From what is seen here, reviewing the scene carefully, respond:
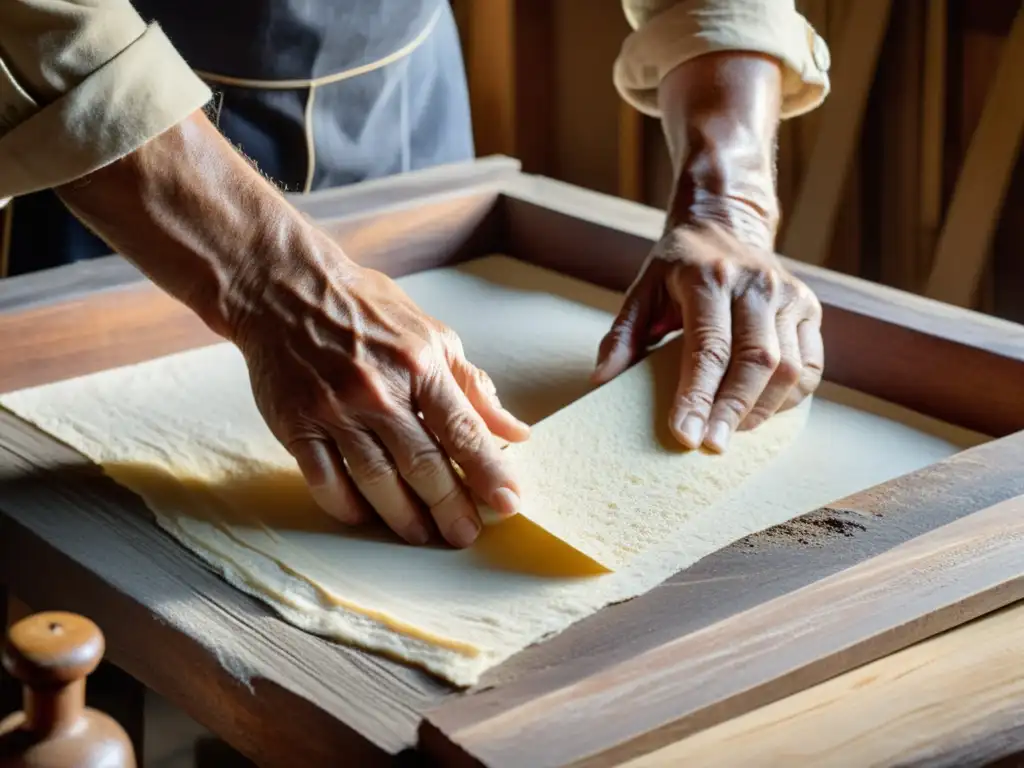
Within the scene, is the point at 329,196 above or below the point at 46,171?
below

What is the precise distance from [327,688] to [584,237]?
0.80m

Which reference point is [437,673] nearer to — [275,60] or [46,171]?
[46,171]

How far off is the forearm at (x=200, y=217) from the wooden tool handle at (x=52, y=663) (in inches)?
15.9

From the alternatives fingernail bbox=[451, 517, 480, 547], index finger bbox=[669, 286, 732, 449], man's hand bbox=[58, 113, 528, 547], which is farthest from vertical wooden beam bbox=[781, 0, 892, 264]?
fingernail bbox=[451, 517, 480, 547]

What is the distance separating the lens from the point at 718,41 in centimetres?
Answer: 136

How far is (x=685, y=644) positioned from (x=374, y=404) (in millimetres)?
327

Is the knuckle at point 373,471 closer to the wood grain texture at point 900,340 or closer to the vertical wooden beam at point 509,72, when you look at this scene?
the wood grain texture at point 900,340

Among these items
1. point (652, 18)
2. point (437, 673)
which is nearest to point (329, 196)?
point (652, 18)

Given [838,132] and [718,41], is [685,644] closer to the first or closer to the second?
[718,41]

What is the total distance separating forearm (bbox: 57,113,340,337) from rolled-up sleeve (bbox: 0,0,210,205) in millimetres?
22

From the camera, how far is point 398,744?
0.65m

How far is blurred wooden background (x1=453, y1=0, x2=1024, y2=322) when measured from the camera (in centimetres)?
225

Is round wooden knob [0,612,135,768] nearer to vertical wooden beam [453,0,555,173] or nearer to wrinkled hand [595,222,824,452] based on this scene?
wrinkled hand [595,222,824,452]

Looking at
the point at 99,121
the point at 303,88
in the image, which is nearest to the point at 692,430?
the point at 99,121
